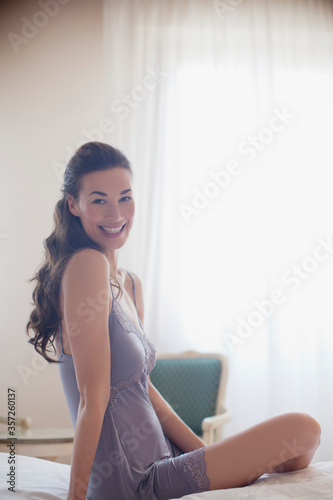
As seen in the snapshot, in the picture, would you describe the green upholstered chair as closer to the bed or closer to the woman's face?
the bed

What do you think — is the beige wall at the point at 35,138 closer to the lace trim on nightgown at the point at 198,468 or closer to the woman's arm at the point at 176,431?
the woman's arm at the point at 176,431

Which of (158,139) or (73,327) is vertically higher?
(158,139)

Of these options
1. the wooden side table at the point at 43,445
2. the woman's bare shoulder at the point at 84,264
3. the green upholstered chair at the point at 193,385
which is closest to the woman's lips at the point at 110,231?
the woman's bare shoulder at the point at 84,264

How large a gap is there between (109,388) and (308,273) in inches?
91.6

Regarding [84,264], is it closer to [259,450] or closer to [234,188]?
[259,450]

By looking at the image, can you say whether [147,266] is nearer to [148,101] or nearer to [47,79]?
[148,101]

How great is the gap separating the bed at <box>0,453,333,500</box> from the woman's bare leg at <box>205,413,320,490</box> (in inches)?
1.8

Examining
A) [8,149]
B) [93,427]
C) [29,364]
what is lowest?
[29,364]

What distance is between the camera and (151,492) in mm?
1108

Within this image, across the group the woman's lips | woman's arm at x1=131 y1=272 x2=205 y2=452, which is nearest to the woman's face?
the woman's lips

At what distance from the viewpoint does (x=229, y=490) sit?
1021mm

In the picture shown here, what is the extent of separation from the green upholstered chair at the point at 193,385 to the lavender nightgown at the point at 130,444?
1.32 meters

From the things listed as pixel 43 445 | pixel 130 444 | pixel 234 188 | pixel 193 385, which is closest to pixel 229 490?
pixel 130 444

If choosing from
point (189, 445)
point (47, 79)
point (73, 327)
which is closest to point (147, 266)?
point (47, 79)
